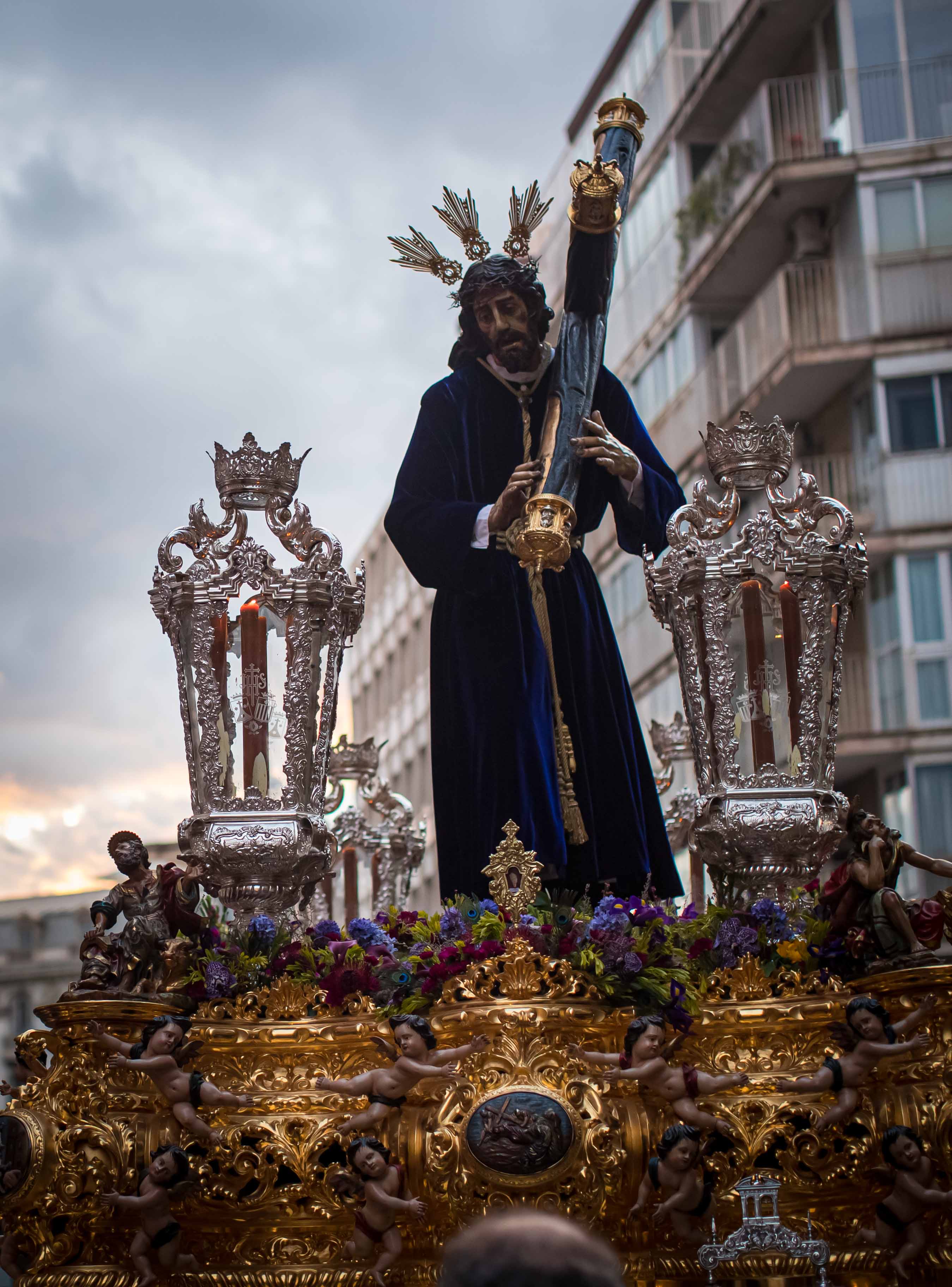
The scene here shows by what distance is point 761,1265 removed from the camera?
8.88 metres

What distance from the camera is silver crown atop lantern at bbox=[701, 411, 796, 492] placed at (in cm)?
1130

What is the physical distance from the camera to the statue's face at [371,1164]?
8930 millimetres

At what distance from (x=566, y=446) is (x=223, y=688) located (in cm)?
285

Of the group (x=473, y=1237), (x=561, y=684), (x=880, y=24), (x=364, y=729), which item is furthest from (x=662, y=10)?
(x=473, y=1237)

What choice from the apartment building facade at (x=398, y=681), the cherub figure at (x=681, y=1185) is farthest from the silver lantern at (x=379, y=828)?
the apartment building facade at (x=398, y=681)

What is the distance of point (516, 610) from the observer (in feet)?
39.6

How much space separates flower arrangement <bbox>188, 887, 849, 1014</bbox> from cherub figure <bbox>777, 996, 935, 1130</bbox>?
30.5 inches

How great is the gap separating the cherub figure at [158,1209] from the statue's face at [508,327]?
229 inches

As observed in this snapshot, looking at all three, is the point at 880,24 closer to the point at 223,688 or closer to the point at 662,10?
the point at 662,10

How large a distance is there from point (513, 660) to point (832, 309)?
15.1 metres

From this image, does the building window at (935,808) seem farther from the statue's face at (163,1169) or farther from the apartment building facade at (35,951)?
the statue's face at (163,1169)

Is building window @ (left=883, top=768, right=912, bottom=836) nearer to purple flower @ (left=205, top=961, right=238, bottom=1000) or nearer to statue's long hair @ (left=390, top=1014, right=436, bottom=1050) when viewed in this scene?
purple flower @ (left=205, top=961, right=238, bottom=1000)

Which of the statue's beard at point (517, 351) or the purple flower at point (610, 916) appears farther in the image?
the statue's beard at point (517, 351)

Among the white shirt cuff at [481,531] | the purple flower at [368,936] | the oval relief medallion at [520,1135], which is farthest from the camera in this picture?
the white shirt cuff at [481,531]
